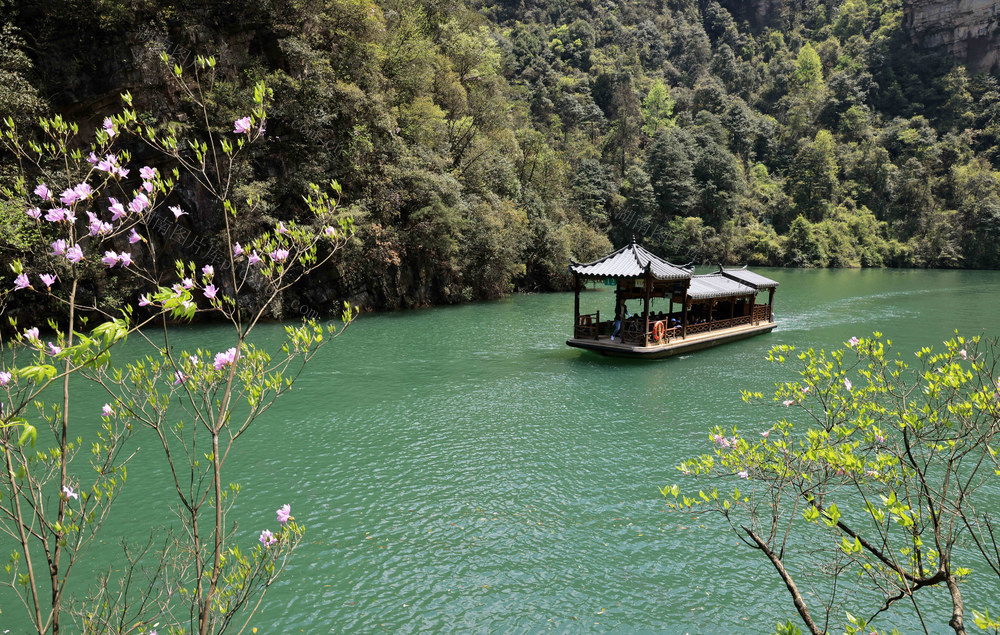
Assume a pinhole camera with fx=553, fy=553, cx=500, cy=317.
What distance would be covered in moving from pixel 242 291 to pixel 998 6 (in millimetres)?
92992

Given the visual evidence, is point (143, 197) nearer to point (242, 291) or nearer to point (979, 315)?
point (242, 291)

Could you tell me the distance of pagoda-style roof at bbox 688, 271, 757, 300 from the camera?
18.4 meters

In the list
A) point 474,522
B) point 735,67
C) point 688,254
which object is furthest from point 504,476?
point 735,67

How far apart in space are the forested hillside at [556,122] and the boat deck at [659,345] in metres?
11.7

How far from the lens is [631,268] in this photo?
16.7m

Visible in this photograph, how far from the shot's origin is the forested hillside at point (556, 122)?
2252 centimetres

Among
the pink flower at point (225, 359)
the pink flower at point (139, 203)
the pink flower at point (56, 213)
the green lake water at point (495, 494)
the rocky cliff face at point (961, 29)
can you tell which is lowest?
the green lake water at point (495, 494)

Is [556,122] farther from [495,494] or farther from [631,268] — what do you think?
[495,494]

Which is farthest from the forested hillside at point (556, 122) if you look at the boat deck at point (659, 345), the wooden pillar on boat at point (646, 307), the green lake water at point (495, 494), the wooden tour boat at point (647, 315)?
the wooden pillar on boat at point (646, 307)

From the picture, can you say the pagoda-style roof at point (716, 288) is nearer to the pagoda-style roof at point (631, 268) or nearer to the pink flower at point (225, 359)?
the pagoda-style roof at point (631, 268)

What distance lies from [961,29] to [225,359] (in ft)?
322

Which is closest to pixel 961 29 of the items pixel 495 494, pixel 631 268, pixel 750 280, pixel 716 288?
pixel 750 280

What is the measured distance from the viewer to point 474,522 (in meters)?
7.65

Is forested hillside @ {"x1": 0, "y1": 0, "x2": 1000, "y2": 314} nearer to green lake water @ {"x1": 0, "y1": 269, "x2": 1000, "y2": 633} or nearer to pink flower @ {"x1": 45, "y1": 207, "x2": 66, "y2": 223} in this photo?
green lake water @ {"x1": 0, "y1": 269, "x2": 1000, "y2": 633}
